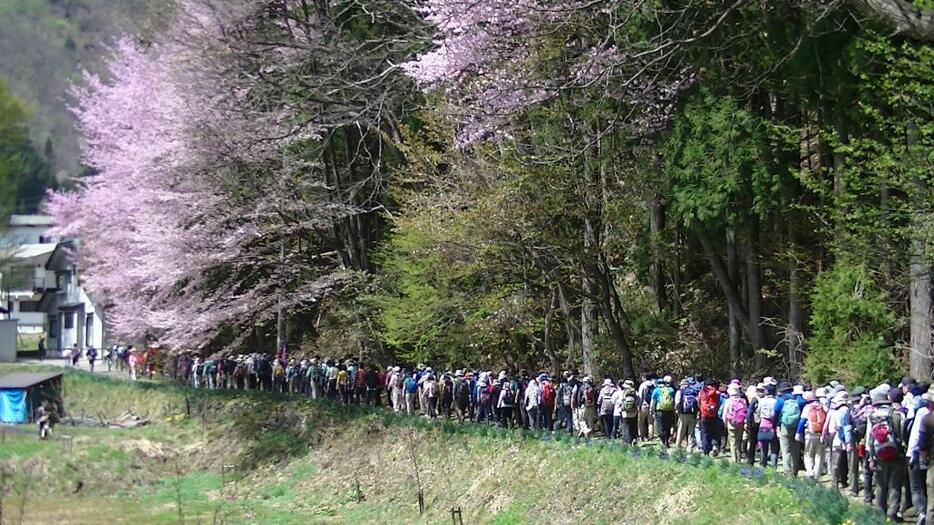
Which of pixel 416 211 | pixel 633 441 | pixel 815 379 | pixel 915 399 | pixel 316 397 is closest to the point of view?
pixel 915 399

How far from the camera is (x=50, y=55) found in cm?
14050

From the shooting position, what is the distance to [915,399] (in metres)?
12.4

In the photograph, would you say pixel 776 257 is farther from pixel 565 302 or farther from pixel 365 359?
pixel 365 359

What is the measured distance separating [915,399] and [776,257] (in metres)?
7.81

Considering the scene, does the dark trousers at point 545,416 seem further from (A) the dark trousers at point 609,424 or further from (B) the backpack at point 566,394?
(A) the dark trousers at point 609,424

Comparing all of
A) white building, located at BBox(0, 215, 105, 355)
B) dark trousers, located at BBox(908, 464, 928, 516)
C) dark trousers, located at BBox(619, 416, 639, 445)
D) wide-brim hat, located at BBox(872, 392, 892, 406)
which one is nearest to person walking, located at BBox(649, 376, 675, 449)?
dark trousers, located at BBox(619, 416, 639, 445)

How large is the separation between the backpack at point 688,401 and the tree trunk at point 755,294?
3.27 m

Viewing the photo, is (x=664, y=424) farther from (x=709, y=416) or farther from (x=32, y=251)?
(x=32, y=251)

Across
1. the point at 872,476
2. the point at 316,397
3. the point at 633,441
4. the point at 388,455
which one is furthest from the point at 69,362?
the point at 872,476

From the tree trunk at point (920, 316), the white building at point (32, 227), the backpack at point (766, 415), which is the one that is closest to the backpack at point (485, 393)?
the backpack at point (766, 415)

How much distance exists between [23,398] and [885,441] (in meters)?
35.4

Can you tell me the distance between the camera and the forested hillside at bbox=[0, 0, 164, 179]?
128 m

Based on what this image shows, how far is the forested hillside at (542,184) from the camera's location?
16.5m

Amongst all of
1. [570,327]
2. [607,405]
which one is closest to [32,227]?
[570,327]
